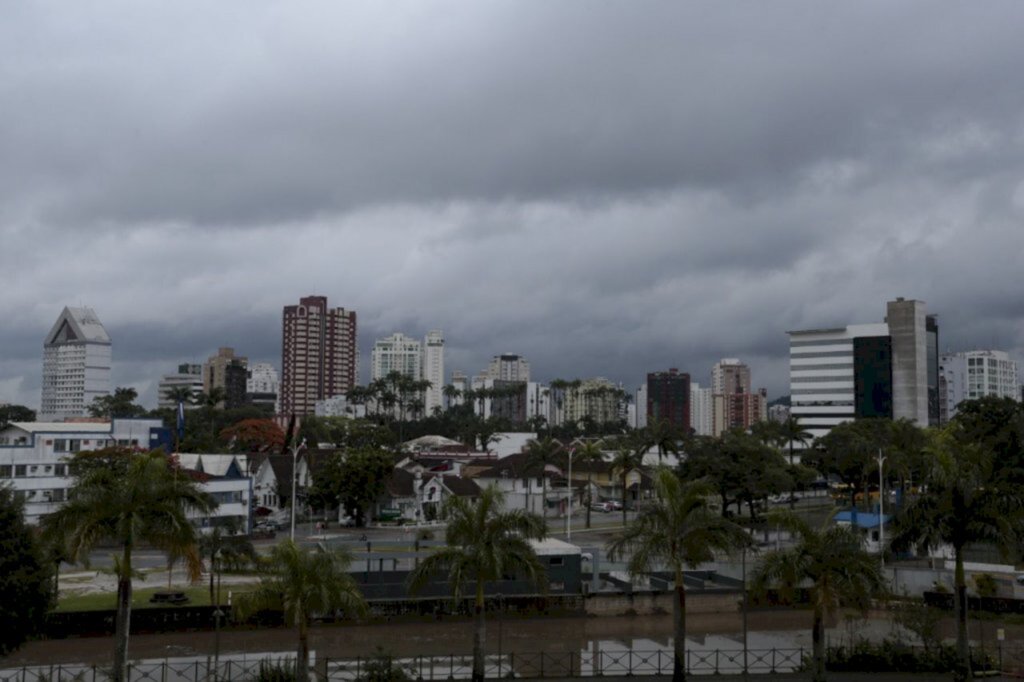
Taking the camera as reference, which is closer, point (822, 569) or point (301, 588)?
point (301, 588)

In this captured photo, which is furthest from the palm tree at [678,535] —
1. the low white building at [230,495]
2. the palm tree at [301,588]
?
the low white building at [230,495]

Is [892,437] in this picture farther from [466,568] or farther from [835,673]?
[466,568]

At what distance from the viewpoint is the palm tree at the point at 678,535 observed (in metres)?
29.7

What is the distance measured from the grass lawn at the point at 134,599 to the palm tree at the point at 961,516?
31.0 meters

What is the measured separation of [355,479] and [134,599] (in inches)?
1444

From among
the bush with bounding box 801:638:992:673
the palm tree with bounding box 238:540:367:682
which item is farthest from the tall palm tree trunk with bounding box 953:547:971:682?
the palm tree with bounding box 238:540:367:682

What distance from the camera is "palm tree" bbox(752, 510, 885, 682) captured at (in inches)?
1171

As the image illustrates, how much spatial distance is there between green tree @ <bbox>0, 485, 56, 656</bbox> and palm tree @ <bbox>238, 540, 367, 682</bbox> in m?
5.78

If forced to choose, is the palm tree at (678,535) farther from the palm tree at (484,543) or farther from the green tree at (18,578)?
the green tree at (18,578)

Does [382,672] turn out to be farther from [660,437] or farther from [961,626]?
[660,437]

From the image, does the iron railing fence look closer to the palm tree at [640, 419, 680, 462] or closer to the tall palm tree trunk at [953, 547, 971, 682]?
the tall palm tree trunk at [953, 547, 971, 682]

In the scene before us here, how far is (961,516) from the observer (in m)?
30.9

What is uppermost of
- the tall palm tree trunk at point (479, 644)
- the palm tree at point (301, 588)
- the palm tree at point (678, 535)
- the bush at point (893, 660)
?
the palm tree at point (678, 535)

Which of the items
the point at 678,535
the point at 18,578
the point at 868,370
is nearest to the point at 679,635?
the point at 678,535
